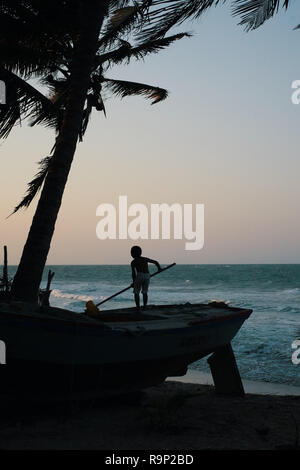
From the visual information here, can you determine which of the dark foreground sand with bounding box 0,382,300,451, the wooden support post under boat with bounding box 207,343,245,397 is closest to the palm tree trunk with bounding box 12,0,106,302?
the dark foreground sand with bounding box 0,382,300,451

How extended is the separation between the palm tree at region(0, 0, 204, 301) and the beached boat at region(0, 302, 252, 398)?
1917 millimetres

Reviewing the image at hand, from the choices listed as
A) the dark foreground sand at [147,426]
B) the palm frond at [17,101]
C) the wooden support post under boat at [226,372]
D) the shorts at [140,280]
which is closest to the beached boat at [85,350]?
the dark foreground sand at [147,426]

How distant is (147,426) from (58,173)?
4.74 m

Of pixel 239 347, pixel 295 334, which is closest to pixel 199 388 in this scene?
pixel 239 347

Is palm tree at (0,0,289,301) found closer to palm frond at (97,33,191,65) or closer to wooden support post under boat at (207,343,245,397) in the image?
palm frond at (97,33,191,65)

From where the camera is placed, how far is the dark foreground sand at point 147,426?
687 centimetres

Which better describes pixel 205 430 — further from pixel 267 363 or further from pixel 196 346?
pixel 267 363

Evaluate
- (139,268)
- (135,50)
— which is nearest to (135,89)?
(135,50)

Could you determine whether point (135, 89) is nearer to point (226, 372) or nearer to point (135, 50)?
point (135, 50)

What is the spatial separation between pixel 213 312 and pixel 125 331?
10.3ft

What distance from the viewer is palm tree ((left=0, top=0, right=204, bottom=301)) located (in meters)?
9.49

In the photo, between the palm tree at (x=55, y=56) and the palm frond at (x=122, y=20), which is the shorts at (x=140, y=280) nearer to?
the palm tree at (x=55, y=56)

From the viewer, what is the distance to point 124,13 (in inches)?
→ 450

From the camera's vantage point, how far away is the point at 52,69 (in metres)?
12.1
